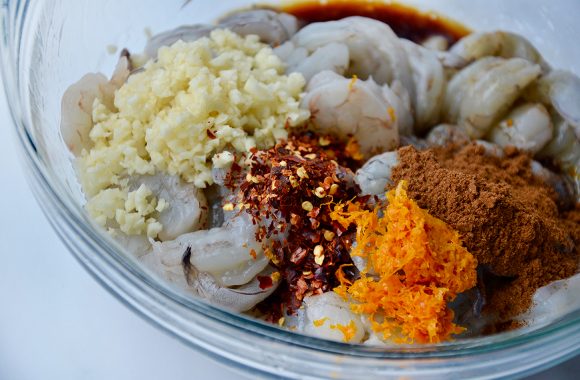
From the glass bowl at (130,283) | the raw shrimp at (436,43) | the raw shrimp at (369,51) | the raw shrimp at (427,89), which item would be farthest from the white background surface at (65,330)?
the raw shrimp at (436,43)

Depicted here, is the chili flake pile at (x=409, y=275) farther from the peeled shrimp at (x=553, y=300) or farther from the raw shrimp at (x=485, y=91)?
the raw shrimp at (x=485, y=91)

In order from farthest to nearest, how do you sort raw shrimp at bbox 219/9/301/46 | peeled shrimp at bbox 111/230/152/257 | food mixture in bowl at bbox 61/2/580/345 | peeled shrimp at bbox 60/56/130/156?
raw shrimp at bbox 219/9/301/46, peeled shrimp at bbox 60/56/130/156, peeled shrimp at bbox 111/230/152/257, food mixture in bowl at bbox 61/2/580/345

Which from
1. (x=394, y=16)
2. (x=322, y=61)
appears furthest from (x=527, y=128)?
(x=394, y=16)

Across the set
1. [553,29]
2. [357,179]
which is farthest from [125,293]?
[553,29]

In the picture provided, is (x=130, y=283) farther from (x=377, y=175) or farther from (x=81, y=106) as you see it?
(x=377, y=175)

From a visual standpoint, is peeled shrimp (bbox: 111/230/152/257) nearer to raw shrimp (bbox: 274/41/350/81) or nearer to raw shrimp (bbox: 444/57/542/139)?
raw shrimp (bbox: 274/41/350/81)

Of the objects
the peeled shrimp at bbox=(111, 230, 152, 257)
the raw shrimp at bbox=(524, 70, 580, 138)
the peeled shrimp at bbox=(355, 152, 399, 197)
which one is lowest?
the peeled shrimp at bbox=(111, 230, 152, 257)

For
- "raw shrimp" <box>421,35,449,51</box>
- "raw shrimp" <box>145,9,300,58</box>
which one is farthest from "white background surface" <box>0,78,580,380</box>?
"raw shrimp" <box>421,35,449,51</box>
